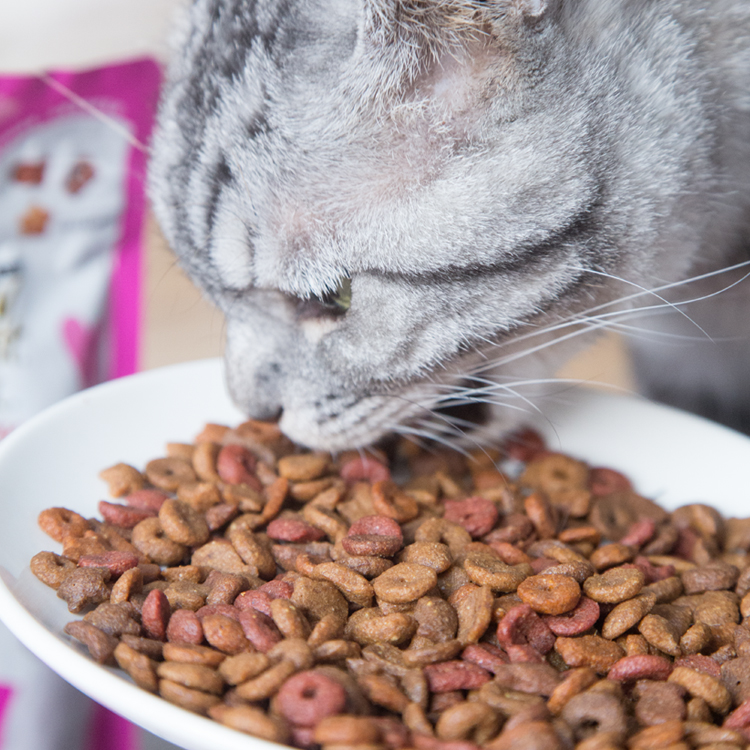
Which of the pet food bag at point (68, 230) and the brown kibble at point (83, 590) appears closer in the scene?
the brown kibble at point (83, 590)

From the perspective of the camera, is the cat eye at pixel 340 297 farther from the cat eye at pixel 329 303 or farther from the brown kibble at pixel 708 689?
the brown kibble at pixel 708 689

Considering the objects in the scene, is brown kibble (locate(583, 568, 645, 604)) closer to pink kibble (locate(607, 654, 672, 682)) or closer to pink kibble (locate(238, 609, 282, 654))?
pink kibble (locate(607, 654, 672, 682))

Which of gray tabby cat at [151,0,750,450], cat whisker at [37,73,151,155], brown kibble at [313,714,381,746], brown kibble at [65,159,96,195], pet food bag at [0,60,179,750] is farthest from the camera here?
brown kibble at [65,159,96,195]

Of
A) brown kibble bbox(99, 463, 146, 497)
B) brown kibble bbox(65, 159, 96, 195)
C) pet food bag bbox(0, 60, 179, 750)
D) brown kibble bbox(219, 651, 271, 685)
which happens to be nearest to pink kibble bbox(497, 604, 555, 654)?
brown kibble bbox(219, 651, 271, 685)

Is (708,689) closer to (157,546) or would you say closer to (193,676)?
(193,676)

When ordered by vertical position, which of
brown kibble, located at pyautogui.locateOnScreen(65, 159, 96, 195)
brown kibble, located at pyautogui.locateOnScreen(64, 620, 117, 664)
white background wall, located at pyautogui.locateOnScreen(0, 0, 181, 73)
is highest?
white background wall, located at pyautogui.locateOnScreen(0, 0, 181, 73)

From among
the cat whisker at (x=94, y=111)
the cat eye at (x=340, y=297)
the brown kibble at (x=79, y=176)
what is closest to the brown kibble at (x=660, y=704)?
the cat eye at (x=340, y=297)
